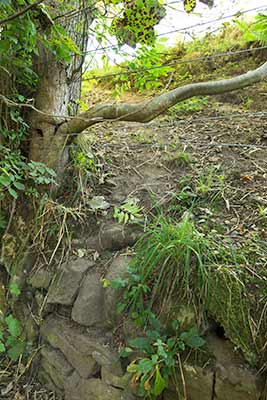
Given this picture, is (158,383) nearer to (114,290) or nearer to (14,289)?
(114,290)

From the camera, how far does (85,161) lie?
207 centimetres

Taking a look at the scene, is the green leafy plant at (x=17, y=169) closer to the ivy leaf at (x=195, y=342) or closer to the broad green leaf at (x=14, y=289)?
the broad green leaf at (x=14, y=289)

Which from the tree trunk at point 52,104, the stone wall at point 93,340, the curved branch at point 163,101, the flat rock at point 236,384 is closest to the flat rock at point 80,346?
the stone wall at point 93,340

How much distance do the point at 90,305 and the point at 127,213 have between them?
1.77 feet

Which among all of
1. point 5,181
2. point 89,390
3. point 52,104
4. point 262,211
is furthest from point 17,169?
point 262,211

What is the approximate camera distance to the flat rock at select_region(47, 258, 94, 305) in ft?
5.53

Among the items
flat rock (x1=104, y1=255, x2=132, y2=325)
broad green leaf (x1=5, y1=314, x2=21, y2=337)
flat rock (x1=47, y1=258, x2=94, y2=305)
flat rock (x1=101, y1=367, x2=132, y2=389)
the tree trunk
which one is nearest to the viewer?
flat rock (x1=101, y1=367, x2=132, y2=389)

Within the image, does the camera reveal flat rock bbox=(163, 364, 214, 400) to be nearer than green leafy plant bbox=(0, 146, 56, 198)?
Yes

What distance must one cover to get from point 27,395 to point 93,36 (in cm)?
214

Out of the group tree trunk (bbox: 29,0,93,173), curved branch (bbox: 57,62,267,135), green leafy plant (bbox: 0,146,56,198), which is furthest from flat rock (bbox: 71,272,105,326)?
curved branch (bbox: 57,62,267,135)

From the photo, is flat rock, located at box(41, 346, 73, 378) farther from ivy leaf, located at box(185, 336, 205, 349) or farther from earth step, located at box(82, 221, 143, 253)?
ivy leaf, located at box(185, 336, 205, 349)

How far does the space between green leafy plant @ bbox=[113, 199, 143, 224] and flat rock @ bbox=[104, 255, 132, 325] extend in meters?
0.23

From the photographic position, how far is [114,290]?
157 cm

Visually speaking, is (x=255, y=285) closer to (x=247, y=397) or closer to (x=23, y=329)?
(x=247, y=397)
